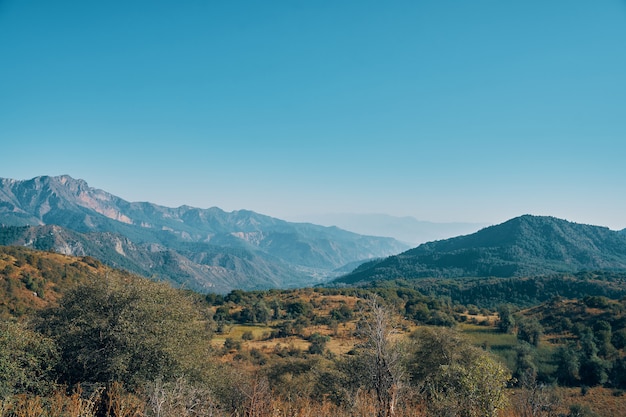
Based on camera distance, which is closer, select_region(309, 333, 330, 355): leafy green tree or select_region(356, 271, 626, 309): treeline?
select_region(309, 333, 330, 355): leafy green tree

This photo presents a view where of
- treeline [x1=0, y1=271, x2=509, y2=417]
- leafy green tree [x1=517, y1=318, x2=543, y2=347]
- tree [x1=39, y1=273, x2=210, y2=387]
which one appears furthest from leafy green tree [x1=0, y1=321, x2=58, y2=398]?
leafy green tree [x1=517, y1=318, x2=543, y2=347]

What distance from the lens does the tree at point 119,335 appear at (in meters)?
15.1

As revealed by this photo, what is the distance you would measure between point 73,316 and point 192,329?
5.88 m

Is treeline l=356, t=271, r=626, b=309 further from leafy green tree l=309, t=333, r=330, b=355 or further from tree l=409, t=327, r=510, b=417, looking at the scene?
tree l=409, t=327, r=510, b=417

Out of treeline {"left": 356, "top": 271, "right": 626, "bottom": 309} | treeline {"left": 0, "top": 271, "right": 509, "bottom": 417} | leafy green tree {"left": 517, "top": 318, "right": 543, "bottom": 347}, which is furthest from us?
treeline {"left": 356, "top": 271, "right": 626, "bottom": 309}

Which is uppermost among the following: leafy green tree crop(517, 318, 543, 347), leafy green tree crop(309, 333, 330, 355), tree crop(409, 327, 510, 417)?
tree crop(409, 327, 510, 417)

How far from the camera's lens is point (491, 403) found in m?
11.3

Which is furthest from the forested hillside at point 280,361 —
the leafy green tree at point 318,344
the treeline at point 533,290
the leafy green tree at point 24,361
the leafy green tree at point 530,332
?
the treeline at point 533,290

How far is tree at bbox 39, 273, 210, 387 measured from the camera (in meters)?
15.1

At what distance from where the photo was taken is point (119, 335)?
15.1m

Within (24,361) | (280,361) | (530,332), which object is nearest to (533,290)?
(530,332)

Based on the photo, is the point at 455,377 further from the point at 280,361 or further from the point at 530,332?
the point at 530,332

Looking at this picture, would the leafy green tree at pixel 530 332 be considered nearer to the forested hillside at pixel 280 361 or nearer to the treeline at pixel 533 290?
the forested hillside at pixel 280 361

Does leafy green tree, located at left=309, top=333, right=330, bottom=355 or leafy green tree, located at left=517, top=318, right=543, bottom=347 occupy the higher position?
leafy green tree, located at left=517, top=318, right=543, bottom=347
